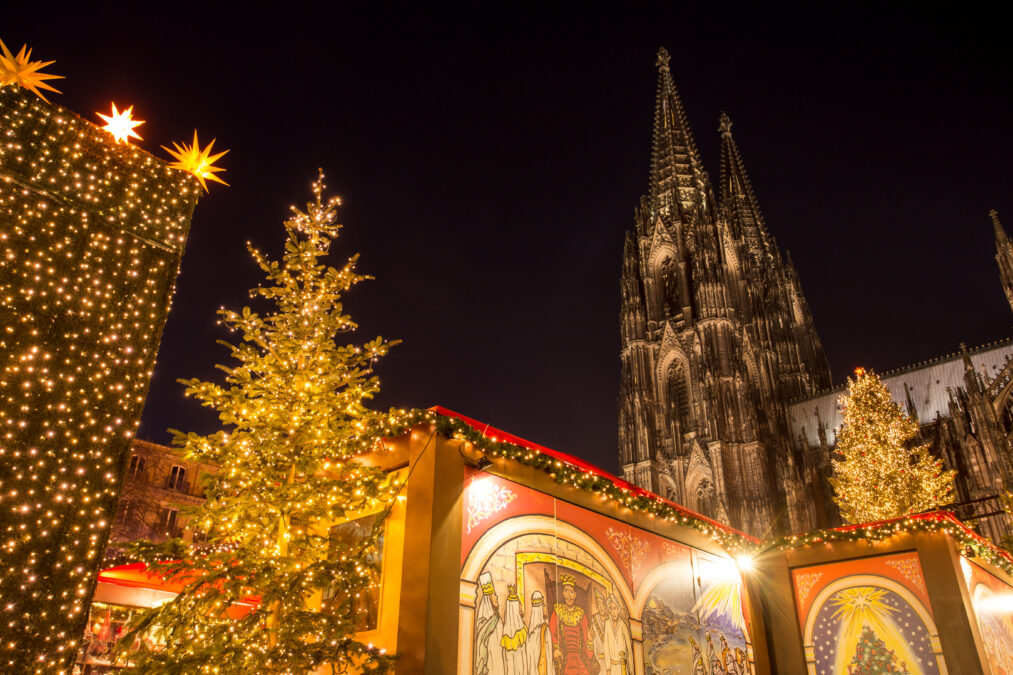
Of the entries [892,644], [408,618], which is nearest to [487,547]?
[408,618]

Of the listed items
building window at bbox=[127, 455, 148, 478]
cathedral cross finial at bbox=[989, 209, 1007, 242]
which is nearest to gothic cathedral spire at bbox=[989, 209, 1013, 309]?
cathedral cross finial at bbox=[989, 209, 1007, 242]

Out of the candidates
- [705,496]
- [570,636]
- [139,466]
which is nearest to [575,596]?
[570,636]

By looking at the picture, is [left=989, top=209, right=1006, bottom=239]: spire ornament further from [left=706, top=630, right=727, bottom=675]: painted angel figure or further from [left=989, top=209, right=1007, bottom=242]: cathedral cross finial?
[left=706, top=630, right=727, bottom=675]: painted angel figure

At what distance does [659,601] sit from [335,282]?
21.3 ft

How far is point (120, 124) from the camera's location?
504 centimetres

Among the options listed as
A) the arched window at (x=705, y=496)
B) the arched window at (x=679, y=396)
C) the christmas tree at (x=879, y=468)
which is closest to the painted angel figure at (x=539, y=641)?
the christmas tree at (x=879, y=468)

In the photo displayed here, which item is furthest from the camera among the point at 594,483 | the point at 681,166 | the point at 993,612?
the point at 681,166

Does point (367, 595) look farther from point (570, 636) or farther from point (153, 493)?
point (153, 493)

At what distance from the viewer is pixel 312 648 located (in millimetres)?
5688

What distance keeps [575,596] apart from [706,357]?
34.2 metres

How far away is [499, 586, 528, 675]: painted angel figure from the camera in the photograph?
679 centimetres

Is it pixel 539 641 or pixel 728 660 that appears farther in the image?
pixel 728 660

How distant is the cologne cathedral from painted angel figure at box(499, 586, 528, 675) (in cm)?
3020

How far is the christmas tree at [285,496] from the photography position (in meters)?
5.77
